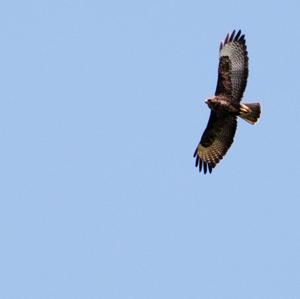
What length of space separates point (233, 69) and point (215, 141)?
1.91 meters

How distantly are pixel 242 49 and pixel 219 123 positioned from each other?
5.87 ft

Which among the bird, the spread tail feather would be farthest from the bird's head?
the spread tail feather

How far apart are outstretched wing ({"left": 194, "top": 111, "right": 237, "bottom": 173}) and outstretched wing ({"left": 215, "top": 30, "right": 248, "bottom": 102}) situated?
22.9 inches

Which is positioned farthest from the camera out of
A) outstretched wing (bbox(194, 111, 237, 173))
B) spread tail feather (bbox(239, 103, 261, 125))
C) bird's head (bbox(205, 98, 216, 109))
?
outstretched wing (bbox(194, 111, 237, 173))

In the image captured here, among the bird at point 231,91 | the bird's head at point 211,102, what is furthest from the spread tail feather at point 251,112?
the bird's head at point 211,102

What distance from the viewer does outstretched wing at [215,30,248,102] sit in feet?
75.9

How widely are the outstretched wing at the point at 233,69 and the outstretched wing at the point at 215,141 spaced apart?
582 mm

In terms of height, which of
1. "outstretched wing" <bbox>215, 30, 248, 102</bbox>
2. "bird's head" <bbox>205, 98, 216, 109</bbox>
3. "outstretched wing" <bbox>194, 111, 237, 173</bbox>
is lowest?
"outstretched wing" <bbox>194, 111, 237, 173</bbox>

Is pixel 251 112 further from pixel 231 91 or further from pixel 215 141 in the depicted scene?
pixel 215 141

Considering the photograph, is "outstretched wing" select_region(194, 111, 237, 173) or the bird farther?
"outstretched wing" select_region(194, 111, 237, 173)

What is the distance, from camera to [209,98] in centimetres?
2317

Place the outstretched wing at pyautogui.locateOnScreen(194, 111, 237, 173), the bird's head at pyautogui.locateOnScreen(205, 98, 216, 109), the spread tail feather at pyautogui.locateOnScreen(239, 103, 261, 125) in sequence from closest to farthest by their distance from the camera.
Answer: the spread tail feather at pyautogui.locateOnScreen(239, 103, 261, 125), the bird's head at pyautogui.locateOnScreen(205, 98, 216, 109), the outstretched wing at pyautogui.locateOnScreen(194, 111, 237, 173)

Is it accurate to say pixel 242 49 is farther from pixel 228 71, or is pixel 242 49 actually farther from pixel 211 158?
pixel 211 158

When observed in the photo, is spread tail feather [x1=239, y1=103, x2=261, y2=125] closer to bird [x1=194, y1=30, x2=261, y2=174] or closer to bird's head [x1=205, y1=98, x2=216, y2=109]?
bird [x1=194, y1=30, x2=261, y2=174]
